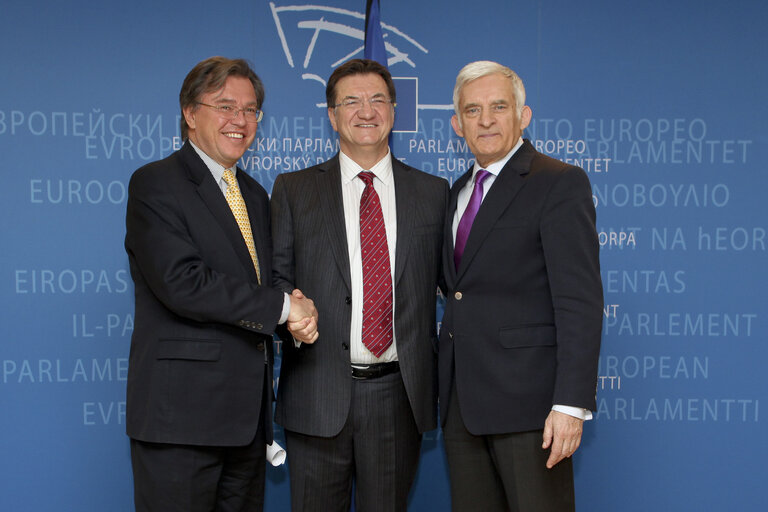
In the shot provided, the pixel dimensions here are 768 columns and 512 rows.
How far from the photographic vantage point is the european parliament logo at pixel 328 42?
9.08 ft

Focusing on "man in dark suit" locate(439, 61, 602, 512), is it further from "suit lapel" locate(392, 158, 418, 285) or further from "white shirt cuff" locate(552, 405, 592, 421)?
"suit lapel" locate(392, 158, 418, 285)

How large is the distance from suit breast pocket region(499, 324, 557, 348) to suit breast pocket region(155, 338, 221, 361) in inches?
36.4

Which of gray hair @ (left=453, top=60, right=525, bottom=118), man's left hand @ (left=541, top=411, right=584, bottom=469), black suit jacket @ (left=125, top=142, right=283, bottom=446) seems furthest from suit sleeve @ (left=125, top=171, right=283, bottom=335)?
gray hair @ (left=453, top=60, right=525, bottom=118)

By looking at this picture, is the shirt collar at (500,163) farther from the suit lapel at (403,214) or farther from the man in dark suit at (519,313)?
the suit lapel at (403,214)

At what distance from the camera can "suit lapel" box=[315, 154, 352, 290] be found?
1988 millimetres

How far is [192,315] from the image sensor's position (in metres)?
1.75

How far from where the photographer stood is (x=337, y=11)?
2.78m

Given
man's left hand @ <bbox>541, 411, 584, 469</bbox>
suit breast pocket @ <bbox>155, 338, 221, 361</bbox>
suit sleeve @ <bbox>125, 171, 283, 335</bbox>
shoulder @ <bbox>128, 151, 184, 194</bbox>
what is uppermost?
shoulder @ <bbox>128, 151, 184, 194</bbox>

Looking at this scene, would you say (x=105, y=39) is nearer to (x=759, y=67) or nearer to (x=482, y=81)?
(x=482, y=81)

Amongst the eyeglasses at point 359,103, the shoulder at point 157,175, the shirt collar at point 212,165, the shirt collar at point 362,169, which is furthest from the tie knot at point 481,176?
the shoulder at point 157,175

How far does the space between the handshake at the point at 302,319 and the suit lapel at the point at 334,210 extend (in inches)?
6.7

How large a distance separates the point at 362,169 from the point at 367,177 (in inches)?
2.3

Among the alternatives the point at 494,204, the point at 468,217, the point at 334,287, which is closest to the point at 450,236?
the point at 468,217

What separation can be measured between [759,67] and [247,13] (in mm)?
2549
